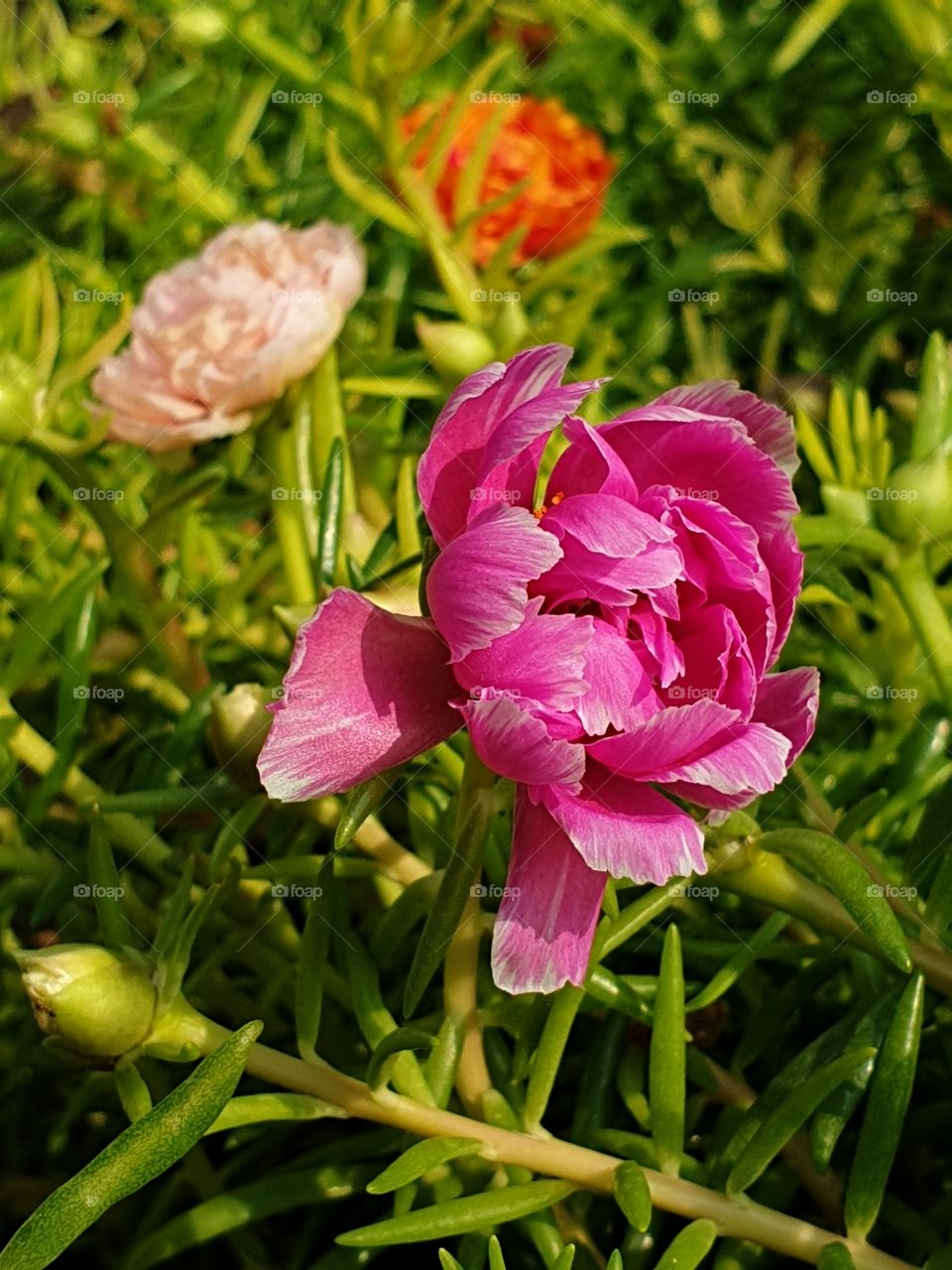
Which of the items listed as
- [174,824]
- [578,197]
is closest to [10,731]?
[174,824]

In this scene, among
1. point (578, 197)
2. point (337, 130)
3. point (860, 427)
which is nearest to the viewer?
point (860, 427)

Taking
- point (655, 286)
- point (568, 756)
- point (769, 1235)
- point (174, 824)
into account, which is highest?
point (568, 756)

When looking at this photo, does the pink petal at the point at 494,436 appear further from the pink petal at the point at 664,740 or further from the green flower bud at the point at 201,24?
the green flower bud at the point at 201,24

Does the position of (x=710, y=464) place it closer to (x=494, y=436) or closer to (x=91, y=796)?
(x=494, y=436)

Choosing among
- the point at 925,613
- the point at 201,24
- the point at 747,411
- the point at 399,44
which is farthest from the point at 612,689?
the point at 201,24

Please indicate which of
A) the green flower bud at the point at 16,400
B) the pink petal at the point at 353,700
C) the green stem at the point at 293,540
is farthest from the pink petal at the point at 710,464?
the green flower bud at the point at 16,400

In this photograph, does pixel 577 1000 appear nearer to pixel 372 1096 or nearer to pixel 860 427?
pixel 372 1096

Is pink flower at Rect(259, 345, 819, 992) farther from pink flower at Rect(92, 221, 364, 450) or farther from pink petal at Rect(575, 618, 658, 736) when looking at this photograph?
pink flower at Rect(92, 221, 364, 450)
